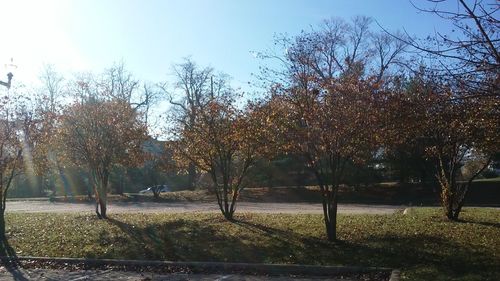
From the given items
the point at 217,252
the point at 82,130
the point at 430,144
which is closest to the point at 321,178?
the point at 217,252

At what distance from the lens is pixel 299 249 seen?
39.8 ft

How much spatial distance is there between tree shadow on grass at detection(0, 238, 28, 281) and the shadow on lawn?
2124 mm

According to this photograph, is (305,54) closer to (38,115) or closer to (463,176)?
(38,115)

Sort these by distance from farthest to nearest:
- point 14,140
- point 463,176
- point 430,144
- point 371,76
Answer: point 463,176 → point 430,144 → point 14,140 → point 371,76

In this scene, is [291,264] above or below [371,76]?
below

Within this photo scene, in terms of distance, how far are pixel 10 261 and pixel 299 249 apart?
21.4ft

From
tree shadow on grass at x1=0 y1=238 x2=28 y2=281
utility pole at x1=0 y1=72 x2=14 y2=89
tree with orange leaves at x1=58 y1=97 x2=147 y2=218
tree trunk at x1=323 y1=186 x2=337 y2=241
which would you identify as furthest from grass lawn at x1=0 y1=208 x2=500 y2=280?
utility pole at x1=0 y1=72 x2=14 y2=89

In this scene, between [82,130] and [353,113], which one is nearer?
[353,113]

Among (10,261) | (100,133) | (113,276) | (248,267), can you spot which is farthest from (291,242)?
(100,133)

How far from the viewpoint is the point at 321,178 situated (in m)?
13.4

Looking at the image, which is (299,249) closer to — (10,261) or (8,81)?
(10,261)

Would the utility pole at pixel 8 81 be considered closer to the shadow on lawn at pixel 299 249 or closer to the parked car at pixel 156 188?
the shadow on lawn at pixel 299 249

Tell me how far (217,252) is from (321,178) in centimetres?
317

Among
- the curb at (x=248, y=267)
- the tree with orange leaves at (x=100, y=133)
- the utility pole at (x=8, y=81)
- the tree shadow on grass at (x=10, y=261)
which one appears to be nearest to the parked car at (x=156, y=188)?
the tree with orange leaves at (x=100, y=133)
